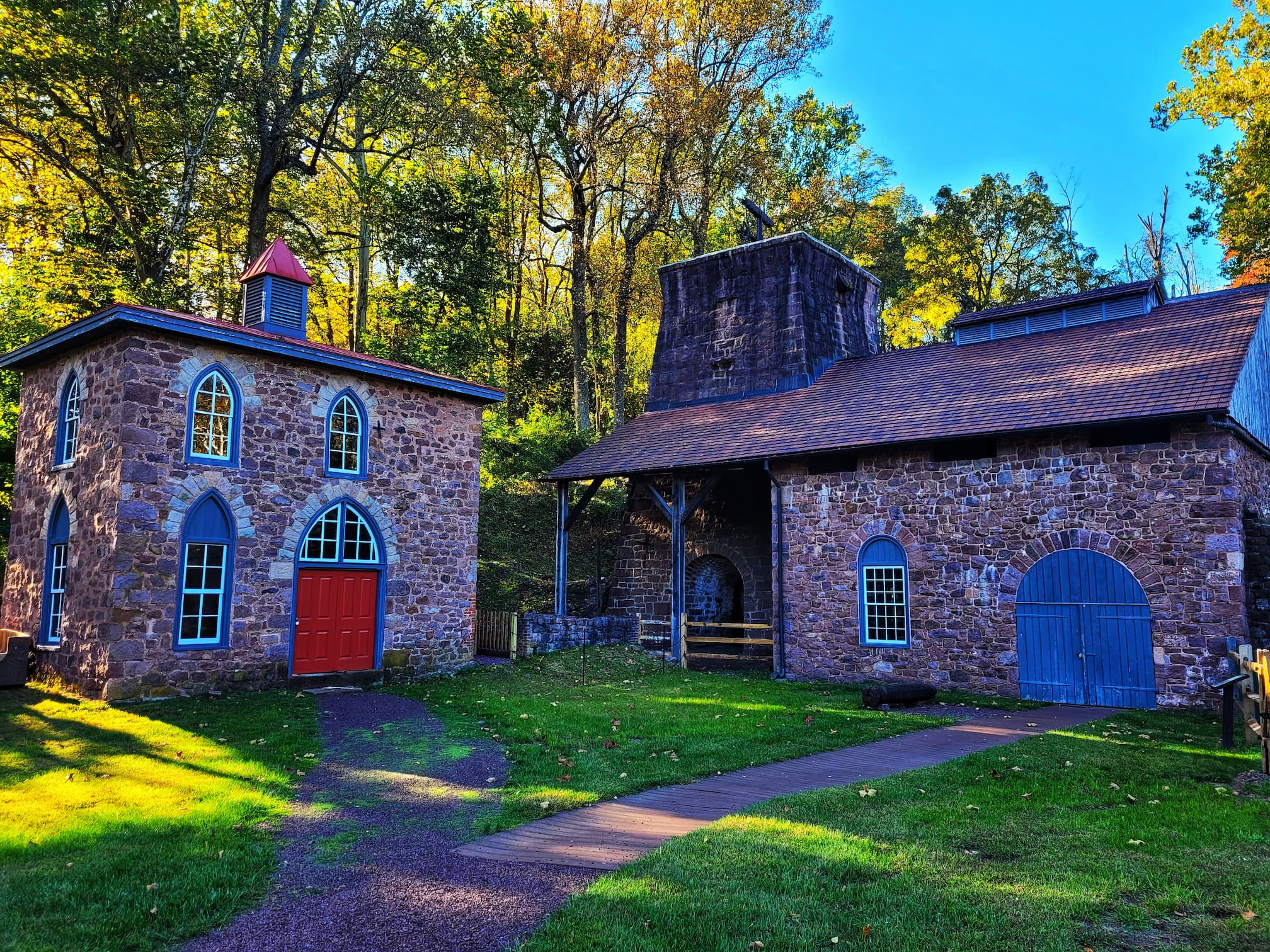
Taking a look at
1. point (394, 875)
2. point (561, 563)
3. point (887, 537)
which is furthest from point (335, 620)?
point (887, 537)

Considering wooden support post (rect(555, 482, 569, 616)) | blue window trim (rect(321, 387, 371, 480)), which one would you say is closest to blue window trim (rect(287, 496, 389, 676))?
blue window trim (rect(321, 387, 371, 480))

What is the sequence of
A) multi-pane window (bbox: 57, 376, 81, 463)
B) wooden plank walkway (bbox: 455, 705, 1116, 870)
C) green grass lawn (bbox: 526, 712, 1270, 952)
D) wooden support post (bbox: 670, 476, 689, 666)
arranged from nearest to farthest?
1. green grass lawn (bbox: 526, 712, 1270, 952)
2. wooden plank walkway (bbox: 455, 705, 1116, 870)
3. multi-pane window (bbox: 57, 376, 81, 463)
4. wooden support post (bbox: 670, 476, 689, 666)

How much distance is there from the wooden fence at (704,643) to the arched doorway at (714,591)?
45 centimetres

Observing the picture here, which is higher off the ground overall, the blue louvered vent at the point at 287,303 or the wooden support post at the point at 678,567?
the blue louvered vent at the point at 287,303

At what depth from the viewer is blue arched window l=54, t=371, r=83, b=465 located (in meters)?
13.6

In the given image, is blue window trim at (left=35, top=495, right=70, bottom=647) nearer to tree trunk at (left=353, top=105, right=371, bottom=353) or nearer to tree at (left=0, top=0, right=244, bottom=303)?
tree at (left=0, top=0, right=244, bottom=303)

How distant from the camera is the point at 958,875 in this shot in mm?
5250

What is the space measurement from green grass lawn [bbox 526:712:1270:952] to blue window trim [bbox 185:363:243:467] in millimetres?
10168

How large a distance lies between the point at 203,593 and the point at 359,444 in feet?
12.1

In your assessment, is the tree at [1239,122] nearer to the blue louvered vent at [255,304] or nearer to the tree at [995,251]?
the tree at [995,251]

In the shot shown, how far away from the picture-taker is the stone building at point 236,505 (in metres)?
12.2

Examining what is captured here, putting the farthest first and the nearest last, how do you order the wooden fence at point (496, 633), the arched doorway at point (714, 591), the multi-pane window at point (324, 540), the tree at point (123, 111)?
the arched doorway at point (714, 591), the wooden fence at point (496, 633), the tree at point (123, 111), the multi-pane window at point (324, 540)

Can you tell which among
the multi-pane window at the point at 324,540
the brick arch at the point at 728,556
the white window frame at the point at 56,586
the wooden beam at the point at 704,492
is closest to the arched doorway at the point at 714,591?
the brick arch at the point at 728,556

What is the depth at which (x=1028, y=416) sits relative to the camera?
14.2 meters
